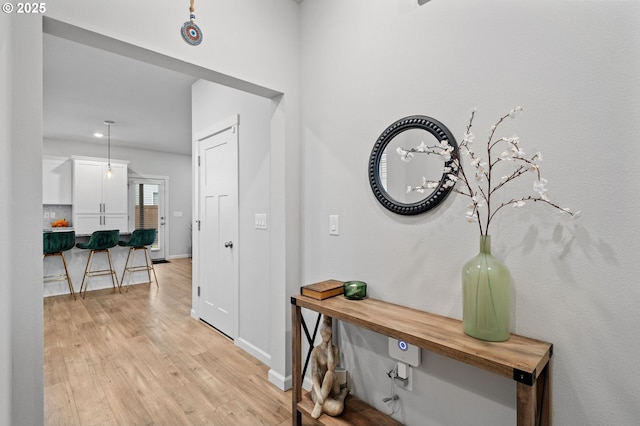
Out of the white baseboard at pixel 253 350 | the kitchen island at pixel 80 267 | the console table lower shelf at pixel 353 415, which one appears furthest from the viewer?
the kitchen island at pixel 80 267

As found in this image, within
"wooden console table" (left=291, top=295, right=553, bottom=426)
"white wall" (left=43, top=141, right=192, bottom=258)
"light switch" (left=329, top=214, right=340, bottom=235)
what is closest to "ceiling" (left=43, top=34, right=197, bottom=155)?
"white wall" (left=43, top=141, right=192, bottom=258)

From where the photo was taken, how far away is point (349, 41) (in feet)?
6.20

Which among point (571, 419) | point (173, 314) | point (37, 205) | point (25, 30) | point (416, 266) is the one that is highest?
point (25, 30)

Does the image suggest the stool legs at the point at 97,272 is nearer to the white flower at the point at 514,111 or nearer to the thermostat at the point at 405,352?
the thermostat at the point at 405,352

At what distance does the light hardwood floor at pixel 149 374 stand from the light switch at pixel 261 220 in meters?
1.15

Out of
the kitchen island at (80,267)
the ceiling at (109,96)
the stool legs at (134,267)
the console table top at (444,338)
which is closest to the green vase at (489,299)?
the console table top at (444,338)

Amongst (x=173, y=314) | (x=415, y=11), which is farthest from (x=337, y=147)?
(x=173, y=314)

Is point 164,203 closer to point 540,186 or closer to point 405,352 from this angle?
point 405,352

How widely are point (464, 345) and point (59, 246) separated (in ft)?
17.3

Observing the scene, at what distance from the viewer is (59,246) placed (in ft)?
14.2

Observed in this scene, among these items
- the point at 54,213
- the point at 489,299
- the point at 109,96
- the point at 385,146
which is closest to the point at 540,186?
the point at 489,299

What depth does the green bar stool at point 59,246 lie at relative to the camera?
166 inches

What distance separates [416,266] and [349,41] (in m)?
1.40

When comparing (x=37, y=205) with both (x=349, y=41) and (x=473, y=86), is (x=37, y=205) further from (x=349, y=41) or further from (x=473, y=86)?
(x=473, y=86)
